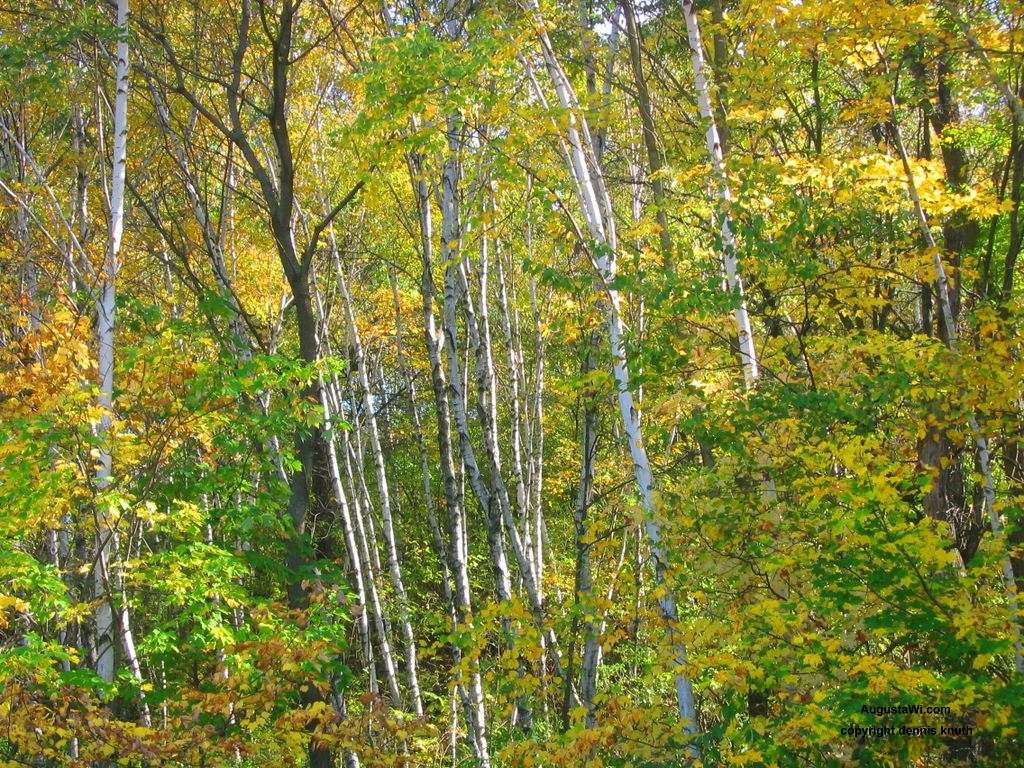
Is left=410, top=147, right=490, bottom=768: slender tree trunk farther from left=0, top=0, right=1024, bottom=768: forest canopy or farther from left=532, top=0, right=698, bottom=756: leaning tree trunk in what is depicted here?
left=532, top=0, right=698, bottom=756: leaning tree trunk

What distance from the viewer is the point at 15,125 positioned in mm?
9039

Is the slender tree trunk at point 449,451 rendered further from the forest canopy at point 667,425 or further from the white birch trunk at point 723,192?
the white birch trunk at point 723,192

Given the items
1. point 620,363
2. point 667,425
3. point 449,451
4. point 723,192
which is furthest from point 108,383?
point 723,192

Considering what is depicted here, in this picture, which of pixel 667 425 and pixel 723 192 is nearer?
pixel 723 192

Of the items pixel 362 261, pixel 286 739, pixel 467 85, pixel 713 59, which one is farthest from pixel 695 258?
pixel 362 261

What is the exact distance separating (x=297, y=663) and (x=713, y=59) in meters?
5.95

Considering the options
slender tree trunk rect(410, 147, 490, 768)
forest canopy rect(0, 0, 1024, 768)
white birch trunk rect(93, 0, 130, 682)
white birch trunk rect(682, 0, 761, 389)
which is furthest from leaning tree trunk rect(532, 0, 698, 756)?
white birch trunk rect(93, 0, 130, 682)

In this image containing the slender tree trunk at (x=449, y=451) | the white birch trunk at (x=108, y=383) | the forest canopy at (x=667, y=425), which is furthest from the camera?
the slender tree trunk at (x=449, y=451)

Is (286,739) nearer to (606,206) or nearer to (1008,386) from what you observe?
(606,206)

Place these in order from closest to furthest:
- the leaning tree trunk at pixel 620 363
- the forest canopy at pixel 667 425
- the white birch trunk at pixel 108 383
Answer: the forest canopy at pixel 667 425 < the leaning tree trunk at pixel 620 363 < the white birch trunk at pixel 108 383

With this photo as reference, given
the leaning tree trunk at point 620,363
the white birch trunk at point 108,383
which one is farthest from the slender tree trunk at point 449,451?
the white birch trunk at point 108,383

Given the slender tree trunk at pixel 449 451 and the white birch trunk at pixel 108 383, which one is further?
the slender tree trunk at pixel 449 451

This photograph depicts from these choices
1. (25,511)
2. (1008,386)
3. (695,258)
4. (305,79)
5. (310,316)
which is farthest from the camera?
(305,79)

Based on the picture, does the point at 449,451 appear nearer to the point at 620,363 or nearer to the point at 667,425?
the point at 667,425
